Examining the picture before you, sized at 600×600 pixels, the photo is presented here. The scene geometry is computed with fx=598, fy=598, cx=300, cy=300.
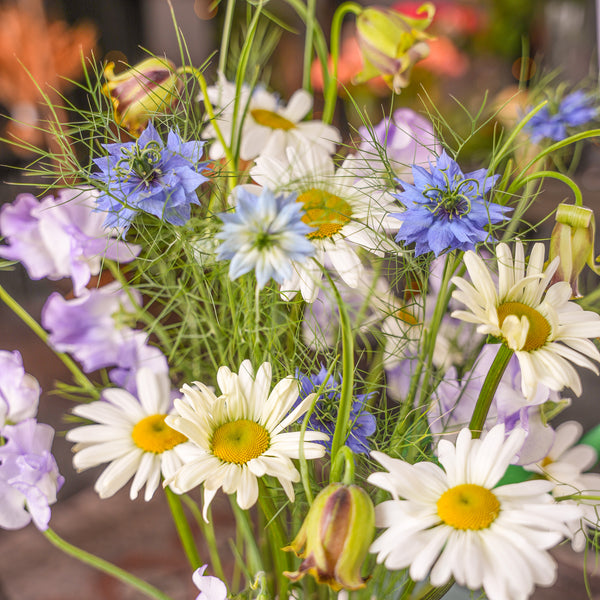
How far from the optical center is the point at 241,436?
9.5 inches

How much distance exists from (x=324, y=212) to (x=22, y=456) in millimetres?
168

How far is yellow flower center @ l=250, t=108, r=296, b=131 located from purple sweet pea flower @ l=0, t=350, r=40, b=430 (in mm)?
185

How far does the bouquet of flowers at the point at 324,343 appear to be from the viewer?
0.20 meters

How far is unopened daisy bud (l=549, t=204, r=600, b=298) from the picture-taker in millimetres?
240

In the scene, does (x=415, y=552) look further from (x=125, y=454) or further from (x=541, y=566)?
(x=125, y=454)

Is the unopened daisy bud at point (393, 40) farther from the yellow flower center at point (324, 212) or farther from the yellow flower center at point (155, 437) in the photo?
the yellow flower center at point (155, 437)

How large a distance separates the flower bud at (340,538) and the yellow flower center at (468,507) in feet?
0.09

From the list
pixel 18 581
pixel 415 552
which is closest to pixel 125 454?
pixel 415 552

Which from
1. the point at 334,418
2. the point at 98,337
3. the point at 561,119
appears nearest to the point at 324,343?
the point at 334,418

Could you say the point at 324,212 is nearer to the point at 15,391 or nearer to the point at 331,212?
the point at 331,212

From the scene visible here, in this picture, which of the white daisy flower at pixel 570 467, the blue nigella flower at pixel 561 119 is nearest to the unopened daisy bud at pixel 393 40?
the blue nigella flower at pixel 561 119

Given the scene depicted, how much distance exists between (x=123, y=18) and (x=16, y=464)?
2330 mm

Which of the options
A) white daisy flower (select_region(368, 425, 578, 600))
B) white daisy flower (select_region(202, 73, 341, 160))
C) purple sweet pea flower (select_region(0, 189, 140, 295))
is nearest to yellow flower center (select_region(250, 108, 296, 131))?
white daisy flower (select_region(202, 73, 341, 160))

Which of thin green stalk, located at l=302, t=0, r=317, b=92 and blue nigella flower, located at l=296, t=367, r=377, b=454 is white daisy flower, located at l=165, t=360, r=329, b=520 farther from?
thin green stalk, located at l=302, t=0, r=317, b=92
